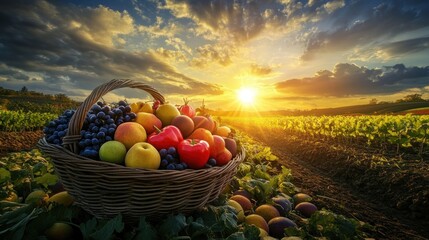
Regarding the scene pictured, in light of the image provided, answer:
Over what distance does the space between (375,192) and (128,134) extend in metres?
6.41

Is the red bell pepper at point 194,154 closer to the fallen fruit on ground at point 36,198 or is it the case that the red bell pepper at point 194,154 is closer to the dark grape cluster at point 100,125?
the dark grape cluster at point 100,125

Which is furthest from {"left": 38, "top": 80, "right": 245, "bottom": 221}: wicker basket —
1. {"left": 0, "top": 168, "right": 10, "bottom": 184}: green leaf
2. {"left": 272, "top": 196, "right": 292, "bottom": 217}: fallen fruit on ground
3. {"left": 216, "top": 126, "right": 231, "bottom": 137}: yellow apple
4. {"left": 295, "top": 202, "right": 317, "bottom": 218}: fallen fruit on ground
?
{"left": 295, "top": 202, "right": 317, "bottom": 218}: fallen fruit on ground

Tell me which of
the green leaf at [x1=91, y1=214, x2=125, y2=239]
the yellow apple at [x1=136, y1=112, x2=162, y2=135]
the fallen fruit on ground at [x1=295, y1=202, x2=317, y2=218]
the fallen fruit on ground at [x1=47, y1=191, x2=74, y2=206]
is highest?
the yellow apple at [x1=136, y1=112, x2=162, y2=135]

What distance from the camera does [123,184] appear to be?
6.19 feet

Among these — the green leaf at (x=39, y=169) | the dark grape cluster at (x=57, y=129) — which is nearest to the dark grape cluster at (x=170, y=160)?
the dark grape cluster at (x=57, y=129)

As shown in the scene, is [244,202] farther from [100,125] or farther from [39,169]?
[39,169]

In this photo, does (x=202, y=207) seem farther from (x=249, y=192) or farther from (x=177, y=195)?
(x=249, y=192)

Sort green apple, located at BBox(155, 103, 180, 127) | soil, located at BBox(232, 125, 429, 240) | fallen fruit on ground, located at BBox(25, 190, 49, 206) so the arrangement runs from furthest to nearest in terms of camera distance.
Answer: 1. soil, located at BBox(232, 125, 429, 240)
2. green apple, located at BBox(155, 103, 180, 127)
3. fallen fruit on ground, located at BBox(25, 190, 49, 206)

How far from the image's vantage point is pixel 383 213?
5.38 metres

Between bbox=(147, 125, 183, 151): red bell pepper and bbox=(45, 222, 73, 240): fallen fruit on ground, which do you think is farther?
bbox=(147, 125, 183, 151): red bell pepper

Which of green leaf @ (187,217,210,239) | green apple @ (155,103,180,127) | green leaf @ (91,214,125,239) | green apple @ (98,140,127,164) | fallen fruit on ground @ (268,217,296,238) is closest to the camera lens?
green leaf @ (91,214,125,239)

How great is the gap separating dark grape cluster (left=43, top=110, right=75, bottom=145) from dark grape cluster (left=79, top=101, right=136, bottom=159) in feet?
0.61

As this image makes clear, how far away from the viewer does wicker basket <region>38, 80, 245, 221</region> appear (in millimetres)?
1881

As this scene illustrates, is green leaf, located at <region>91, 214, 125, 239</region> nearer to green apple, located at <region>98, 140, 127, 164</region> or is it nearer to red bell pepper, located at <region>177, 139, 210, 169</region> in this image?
green apple, located at <region>98, 140, 127, 164</region>
